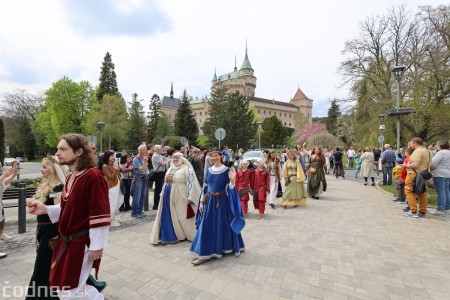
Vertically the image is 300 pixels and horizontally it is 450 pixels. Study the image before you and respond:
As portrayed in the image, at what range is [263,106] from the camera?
4254 inches

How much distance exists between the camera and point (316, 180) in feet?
→ 33.9

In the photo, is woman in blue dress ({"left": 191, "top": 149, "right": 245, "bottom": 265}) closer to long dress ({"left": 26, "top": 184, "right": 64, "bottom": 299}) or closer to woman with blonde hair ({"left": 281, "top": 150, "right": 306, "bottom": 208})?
long dress ({"left": 26, "top": 184, "right": 64, "bottom": 299})

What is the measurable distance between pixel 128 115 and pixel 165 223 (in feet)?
150

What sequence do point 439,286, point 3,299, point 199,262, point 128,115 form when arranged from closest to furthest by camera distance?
point 3,299 < point 439,286 < point 199,262 < point 128,115

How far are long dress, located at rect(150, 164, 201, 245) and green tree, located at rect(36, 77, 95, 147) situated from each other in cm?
4239

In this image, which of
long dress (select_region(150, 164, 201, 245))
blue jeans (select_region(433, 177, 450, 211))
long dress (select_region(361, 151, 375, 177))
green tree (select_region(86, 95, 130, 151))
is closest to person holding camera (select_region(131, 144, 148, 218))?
long dress (select_region(150, 164, 201, 245))

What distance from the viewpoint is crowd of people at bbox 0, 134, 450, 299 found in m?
2.26

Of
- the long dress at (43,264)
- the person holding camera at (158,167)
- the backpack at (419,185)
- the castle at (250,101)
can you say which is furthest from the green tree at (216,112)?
the castle at (250,101)

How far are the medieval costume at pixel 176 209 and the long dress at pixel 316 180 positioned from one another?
6.41m

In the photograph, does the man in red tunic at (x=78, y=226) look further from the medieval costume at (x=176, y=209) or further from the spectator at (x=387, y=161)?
the spectator at (x=387, y=161)

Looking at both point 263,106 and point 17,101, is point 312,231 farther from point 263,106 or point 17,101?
point 263,106

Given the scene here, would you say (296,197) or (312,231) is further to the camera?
(296,197)

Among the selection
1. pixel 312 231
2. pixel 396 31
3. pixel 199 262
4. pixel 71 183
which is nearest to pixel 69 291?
pixel 71 183

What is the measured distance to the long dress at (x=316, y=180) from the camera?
33.2ft
